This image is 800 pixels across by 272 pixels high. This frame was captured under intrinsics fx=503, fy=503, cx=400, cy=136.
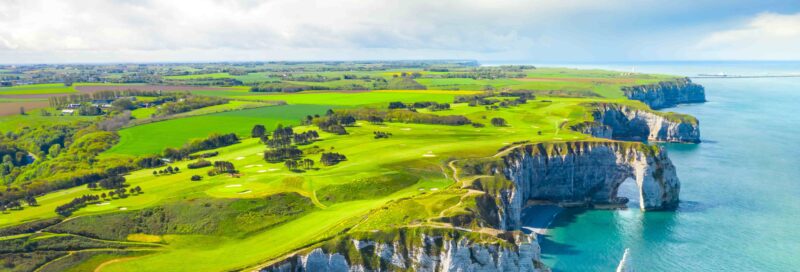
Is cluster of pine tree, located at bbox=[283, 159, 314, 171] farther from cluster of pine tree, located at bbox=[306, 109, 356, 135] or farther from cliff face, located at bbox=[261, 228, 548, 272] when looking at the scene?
cliff face, located at bbox=[261, 228, 548, 272]

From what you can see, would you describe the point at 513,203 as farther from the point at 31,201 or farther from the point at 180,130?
the point at 180,130

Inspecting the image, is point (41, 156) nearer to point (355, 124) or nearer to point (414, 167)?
point (355, 124)

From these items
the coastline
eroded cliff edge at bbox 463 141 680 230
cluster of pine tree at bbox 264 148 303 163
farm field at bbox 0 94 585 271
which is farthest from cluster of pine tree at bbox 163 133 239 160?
the coastline

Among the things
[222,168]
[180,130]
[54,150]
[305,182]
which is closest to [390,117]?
[180,130]

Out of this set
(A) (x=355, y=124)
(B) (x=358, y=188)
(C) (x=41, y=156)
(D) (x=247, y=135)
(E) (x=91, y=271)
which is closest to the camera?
(E) (x=91, y=271)

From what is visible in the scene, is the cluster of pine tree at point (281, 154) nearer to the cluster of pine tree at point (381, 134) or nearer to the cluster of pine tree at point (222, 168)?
the cluster of pine tree at point (222, 168)

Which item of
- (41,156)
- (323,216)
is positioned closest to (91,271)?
(323,216)
